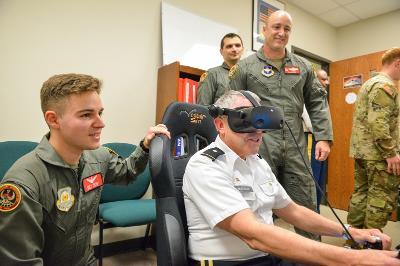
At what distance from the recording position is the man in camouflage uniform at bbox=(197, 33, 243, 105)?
2.35m

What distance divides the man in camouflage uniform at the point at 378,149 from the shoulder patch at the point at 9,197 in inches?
91.7

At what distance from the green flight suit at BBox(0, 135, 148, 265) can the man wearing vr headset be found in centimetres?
38

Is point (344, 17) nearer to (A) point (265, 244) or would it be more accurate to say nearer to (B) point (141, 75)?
(B) point (141, 75)

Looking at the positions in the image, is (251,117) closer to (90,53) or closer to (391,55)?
(90,53)

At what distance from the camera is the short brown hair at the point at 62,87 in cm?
102

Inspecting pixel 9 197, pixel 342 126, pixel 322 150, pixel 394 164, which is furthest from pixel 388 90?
pixel 9 197

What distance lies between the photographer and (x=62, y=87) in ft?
3.36

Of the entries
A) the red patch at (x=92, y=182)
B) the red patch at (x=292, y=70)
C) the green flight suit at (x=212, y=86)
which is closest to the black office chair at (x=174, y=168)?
the red patch at (x=92, y=182)

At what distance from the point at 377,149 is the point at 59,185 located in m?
2.29

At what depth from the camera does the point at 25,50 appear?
2121mm

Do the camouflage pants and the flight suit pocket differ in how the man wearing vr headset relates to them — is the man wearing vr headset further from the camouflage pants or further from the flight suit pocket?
the camouflage pants

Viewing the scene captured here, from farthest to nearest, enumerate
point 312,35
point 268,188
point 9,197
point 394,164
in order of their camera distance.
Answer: point 312,35, point 394,164, point 268,188, point 9,197

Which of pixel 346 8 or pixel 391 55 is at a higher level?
pixel 346 8

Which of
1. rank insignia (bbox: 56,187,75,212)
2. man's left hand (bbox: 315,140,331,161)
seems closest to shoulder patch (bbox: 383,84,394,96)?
man's left hand (bbox: 315,140,331,161)
